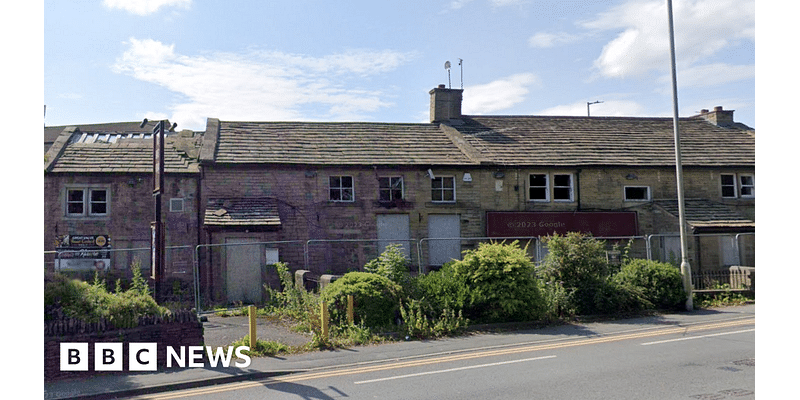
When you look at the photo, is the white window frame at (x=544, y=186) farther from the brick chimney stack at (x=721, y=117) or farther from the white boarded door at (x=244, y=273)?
the brick chimney stack at (x=721, y=117)

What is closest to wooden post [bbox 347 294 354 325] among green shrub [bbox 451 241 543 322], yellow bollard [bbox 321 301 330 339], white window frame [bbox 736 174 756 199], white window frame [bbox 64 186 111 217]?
yellow bollard [bbox 321 301 330 339]

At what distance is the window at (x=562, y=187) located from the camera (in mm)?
25375

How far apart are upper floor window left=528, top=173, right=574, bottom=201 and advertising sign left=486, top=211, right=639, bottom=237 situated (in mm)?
792

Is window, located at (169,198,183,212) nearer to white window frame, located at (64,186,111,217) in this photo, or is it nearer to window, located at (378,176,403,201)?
white window frame, located at (64,186,111,217)

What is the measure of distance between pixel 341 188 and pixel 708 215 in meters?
13.9

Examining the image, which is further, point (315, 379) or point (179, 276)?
point (179, 276)

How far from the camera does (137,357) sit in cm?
1093

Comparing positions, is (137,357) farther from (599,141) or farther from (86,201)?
(599,141)

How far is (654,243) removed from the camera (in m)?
25.2

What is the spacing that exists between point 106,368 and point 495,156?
17759 millimetres

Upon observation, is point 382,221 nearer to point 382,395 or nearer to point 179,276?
point 179,276

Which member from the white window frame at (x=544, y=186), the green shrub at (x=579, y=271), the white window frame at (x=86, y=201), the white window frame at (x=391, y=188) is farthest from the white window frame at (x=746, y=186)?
the white window frame at (x=86, y=201)

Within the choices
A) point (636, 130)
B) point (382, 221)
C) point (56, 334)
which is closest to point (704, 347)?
point (56, 334)

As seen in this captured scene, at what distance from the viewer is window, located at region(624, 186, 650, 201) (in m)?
25.8
